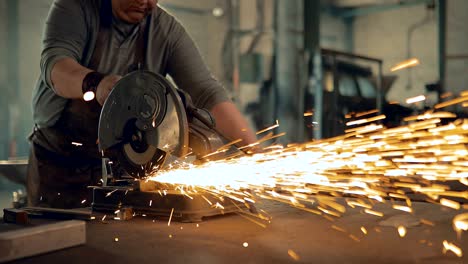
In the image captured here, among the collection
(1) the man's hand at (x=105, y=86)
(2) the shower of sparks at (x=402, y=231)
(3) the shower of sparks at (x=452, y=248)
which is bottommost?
(2) the shower of sparks at (x=402, y=231)

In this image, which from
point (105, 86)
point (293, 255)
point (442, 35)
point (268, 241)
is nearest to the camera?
point (293, 255)

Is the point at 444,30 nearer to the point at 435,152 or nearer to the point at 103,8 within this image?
the point at 435,152

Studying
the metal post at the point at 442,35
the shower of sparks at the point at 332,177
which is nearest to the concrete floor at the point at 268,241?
the shower of sparks at the point at 332,177

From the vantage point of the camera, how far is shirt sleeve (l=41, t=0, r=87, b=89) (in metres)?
1.99

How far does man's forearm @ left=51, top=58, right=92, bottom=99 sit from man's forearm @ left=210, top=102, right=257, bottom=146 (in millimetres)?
621

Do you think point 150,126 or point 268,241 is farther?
point 150,126

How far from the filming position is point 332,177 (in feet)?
6.96

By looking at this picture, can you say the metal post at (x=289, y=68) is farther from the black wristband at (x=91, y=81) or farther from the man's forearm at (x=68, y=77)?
the black wristband at (x=91, y=81)

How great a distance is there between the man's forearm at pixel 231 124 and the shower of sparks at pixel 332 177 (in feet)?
0.51

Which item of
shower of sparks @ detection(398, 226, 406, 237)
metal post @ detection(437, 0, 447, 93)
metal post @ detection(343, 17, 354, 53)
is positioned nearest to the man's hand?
shower of sparks @ detection(398, 226, 406, 237)

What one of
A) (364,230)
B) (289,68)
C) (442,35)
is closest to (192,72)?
(364,230)

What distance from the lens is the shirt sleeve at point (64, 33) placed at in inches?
78.3

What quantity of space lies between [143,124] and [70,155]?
2.39 feet

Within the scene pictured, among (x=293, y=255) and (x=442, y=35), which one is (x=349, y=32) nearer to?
(x=442, y=35)
